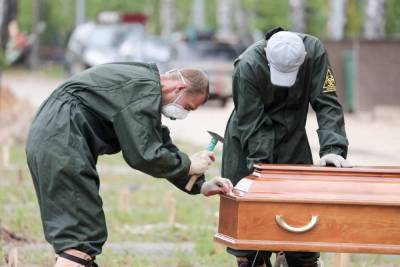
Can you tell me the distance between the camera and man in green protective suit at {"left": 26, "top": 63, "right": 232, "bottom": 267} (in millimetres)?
6246

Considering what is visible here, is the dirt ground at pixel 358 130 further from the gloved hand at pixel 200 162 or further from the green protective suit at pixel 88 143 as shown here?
the green protective suit at pixel 88 143

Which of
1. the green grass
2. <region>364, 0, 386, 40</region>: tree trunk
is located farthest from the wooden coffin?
<region>364, 0, 386, 40</region>: tree trunk

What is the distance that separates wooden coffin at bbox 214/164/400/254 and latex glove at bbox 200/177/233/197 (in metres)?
0.15

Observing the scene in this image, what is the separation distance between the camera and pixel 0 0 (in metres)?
33.4

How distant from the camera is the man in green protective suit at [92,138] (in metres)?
6.25

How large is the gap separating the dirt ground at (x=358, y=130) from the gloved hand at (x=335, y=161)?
24.5ft

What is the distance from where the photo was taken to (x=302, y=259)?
742 cm

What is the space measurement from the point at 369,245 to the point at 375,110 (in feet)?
65.2

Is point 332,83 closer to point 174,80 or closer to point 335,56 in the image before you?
point 174,80

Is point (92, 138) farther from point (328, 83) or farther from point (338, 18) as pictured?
point (338, 18)

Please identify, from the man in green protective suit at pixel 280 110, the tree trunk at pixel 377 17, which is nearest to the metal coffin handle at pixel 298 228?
the man in green protective suit at pixel 280 110

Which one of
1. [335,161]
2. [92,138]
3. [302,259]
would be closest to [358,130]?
[302,259]

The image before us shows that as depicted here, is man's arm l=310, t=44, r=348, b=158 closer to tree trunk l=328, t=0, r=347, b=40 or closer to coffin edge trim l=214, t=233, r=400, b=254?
coffin edge trim l=214, t=233, r=400, b=254

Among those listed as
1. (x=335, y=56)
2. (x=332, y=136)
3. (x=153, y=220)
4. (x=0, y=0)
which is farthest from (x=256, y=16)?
(x=332, y=136)
